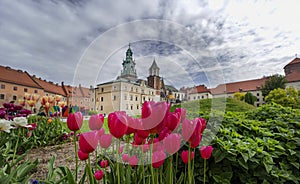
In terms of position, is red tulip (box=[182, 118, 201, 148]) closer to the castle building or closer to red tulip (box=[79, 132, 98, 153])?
red tulip (box=[79, 132, 98, 153])

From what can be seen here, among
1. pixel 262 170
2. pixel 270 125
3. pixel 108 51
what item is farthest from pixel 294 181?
pixel 108 51

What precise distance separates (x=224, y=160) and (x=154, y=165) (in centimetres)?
69

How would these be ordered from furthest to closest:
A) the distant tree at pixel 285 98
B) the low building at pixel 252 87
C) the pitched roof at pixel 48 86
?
1. the low building at pixel 252 87
2. the pitched roof at pixel 48 86
3. the distant tree at pixel 285 98

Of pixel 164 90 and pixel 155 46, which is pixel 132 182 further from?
pixel 155 46

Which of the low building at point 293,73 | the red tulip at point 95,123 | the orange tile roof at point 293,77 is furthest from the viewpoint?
the orange tile roof at point 293,77

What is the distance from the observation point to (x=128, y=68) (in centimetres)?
98

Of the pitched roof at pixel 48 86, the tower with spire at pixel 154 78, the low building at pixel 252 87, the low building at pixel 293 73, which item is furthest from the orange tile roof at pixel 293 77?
the tower with spire at pixel 154 78

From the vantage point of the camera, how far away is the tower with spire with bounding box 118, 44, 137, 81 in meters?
0.95

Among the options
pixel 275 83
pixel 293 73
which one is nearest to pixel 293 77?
pixel 293 73

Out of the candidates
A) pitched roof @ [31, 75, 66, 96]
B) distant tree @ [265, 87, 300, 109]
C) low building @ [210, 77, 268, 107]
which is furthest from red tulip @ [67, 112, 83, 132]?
low building @ [210, 77, 268, 107]

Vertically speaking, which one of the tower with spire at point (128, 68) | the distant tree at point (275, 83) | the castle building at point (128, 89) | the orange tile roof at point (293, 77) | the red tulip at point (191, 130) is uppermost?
the orange tile roof at point (293, 77)

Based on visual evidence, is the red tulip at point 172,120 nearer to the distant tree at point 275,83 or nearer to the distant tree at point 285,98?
the distant tree at point 285,98

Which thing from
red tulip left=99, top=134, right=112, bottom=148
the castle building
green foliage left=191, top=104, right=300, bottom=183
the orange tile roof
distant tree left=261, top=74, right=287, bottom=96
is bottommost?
green foliage left=191, top=104, right=300, bottom=183

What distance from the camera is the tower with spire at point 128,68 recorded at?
95 centimetres
